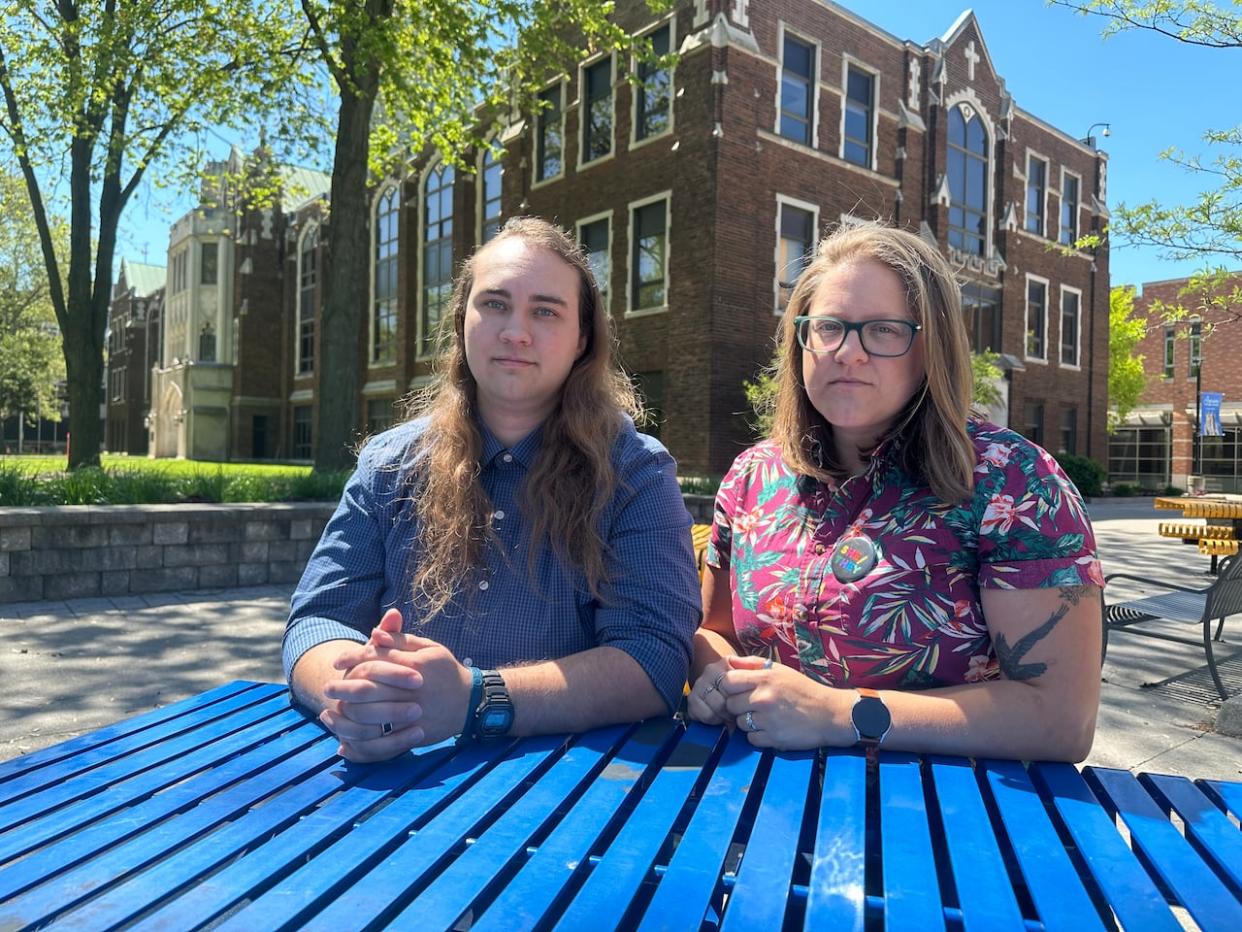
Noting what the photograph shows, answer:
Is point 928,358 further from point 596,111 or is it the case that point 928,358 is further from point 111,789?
point 596,111

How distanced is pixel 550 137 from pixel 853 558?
72.0 ft

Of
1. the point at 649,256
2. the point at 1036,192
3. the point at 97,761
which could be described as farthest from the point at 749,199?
the point at 97,761

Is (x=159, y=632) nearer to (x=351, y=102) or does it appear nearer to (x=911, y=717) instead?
(x=911, y=717)

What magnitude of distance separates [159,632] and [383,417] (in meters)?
24.3

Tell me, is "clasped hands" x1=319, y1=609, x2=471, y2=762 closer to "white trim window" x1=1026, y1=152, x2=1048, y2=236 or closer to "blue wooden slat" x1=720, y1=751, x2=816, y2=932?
"blue wooden slat" x1=720, y1=751, x2=816, y2=932

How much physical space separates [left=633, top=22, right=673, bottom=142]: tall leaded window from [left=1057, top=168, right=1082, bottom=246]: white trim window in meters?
16.3

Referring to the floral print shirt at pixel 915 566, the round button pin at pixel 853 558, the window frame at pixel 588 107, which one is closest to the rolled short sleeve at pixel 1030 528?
the floral print shirt at pixel 915 566

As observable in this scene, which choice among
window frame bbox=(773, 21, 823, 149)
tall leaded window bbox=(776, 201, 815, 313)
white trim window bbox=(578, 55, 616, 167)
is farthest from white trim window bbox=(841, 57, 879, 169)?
white trim window bbox=(578, 55, 616, 167)

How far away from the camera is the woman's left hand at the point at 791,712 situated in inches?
64.1

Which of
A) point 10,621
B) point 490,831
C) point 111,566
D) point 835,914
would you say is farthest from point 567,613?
point 111,566

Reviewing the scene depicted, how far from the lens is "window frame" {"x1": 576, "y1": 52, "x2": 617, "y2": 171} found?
65.0ft

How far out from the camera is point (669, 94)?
60.7ft

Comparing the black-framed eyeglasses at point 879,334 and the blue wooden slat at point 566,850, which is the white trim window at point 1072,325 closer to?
the black-framed eyeglasses at point 879,334

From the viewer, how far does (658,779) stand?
4.95ft
